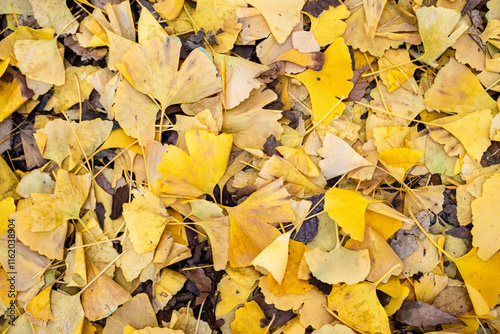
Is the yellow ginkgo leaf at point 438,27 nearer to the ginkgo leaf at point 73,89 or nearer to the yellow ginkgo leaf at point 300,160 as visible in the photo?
the yellow ginkgo leaf at point 300,160

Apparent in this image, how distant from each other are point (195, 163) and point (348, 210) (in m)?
0.38

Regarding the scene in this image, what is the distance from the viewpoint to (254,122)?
0.98 metres

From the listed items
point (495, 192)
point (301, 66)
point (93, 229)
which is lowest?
point (93, 229)

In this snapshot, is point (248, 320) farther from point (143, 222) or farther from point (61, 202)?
point (61, 202)

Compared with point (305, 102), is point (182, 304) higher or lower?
lower

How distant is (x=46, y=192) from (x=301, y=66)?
75 cm

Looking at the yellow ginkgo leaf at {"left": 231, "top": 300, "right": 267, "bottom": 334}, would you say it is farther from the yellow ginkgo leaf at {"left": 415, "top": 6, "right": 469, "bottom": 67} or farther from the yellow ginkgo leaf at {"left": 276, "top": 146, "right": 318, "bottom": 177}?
the yellow ginkgo leaf at {"left": 415, "top": 6, "right": 469, "bottom": 67}

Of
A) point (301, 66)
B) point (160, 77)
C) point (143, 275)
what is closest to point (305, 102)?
point (301, 66)

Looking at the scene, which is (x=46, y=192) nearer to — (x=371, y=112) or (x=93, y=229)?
(x=93, y=229)

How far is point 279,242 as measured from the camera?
877 millimetres

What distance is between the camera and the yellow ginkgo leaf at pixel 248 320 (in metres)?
0.93

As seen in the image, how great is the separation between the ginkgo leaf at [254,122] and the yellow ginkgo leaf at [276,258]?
0.24 meters

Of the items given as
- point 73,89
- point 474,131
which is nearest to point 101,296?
point 73,89

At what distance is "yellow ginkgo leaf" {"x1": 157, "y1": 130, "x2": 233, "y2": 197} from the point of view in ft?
2.99
